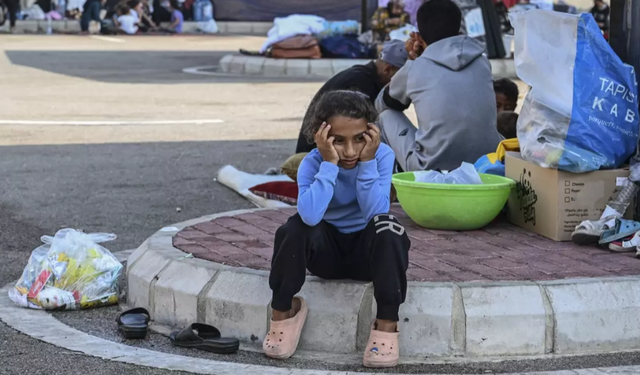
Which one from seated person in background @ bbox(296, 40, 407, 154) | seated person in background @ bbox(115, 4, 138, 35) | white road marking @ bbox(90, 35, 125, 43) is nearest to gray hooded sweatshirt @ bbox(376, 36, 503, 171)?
seated person in background @ bbox(296, 40, 407, 154)

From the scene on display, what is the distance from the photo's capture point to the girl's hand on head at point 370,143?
423 centimetres

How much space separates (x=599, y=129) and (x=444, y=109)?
1.08 m

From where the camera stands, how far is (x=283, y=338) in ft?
13.6

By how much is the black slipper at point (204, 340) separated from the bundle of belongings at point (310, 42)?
1432 cm

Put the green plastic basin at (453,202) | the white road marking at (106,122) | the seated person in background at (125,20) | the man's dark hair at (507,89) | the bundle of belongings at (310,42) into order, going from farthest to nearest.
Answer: the seated person in background at (125,20), the bundle of belongings at (310,42), the white road marking at (106,122), the man's dark hair at (507,89), the green plastic basin at (453,202)

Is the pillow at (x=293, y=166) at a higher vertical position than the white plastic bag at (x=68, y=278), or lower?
higher

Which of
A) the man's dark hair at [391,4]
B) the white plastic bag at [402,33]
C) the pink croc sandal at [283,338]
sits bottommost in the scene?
the pink croc sandal at [283,338]

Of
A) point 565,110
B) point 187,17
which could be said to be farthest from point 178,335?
point 187,17

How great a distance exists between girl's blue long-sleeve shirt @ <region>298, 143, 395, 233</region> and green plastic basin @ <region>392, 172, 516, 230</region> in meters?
1.02

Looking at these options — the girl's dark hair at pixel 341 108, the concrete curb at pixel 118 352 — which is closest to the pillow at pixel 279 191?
the concrete curb at pixel 118 352

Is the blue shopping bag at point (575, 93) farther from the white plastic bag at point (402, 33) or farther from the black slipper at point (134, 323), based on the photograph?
the white plastic bag at point (402, 33)

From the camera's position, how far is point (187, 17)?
34781 mm

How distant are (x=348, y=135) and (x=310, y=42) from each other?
1441 centimetres

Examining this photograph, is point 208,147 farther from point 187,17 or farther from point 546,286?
point 187,17
